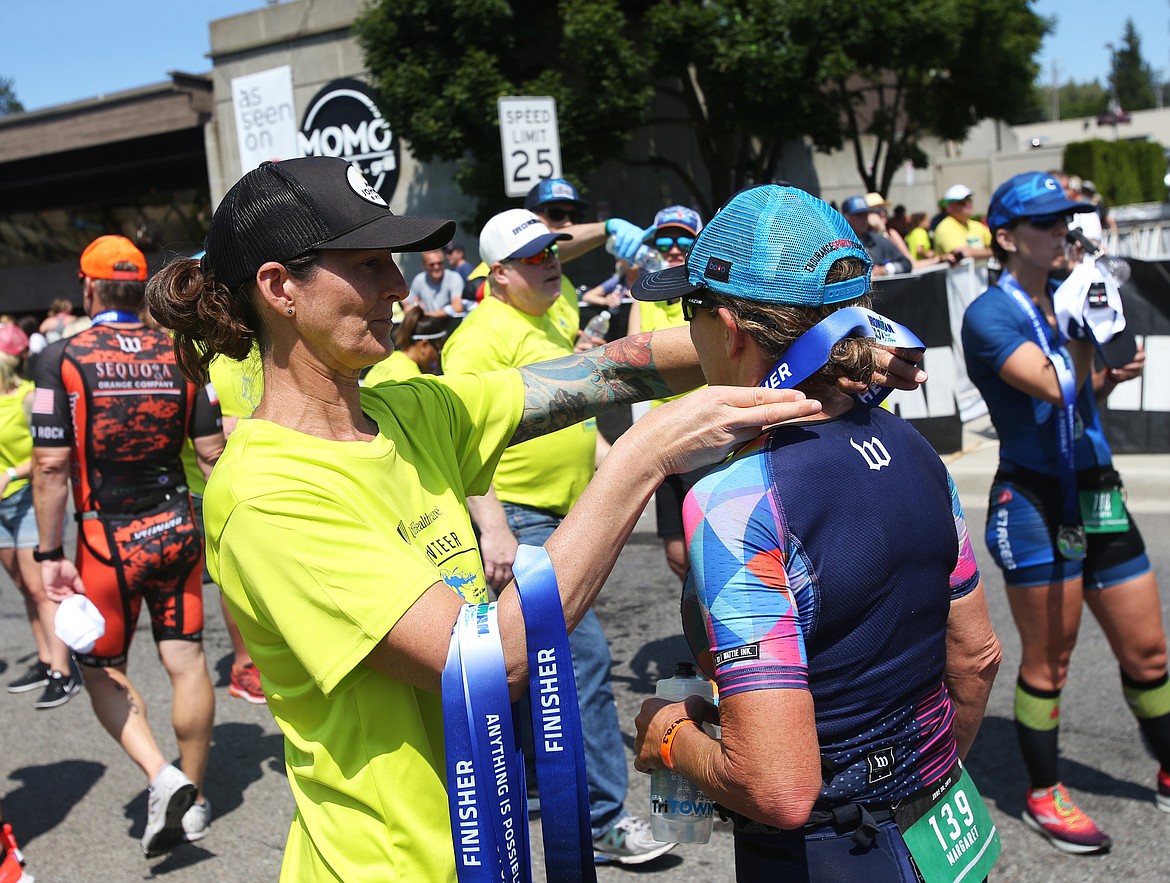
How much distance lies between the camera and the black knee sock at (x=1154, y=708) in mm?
3971

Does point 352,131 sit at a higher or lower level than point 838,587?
higher

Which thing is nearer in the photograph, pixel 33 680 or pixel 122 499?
pixel 122 499

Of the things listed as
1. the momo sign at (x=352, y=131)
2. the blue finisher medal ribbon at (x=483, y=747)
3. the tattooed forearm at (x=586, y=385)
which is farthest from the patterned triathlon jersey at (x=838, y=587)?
the momo sign at (x=352, y=131)

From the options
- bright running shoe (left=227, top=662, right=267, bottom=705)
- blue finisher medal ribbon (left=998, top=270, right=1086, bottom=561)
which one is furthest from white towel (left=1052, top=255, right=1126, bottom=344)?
bright running shoe (left=227, top=662, right=267, bottom=705)

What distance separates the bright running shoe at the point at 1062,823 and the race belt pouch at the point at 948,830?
6.80 feet

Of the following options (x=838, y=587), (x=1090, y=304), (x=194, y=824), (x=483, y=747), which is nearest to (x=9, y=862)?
(x=194, y=824)

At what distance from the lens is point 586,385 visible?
248 centimetres

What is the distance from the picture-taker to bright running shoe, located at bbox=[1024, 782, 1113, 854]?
383 cm

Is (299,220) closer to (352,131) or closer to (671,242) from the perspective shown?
(671,242)

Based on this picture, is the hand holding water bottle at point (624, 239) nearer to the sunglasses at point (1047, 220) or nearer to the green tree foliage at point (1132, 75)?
the sunglasses at point (1047, 220)

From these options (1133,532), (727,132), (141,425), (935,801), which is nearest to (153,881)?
(141,425)

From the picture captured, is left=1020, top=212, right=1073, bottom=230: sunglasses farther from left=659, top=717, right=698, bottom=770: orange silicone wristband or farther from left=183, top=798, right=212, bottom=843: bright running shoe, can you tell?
left=183, top=798, right=212, bottom=843: bright running shoe

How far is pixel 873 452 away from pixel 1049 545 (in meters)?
2.31

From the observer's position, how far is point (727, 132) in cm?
2042
